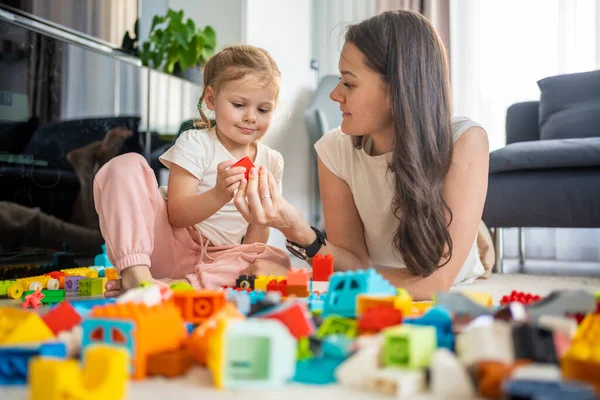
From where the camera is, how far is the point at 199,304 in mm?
736

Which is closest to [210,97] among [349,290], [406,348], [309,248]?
[309,248]

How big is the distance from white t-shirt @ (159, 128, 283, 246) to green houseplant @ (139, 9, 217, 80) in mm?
1250

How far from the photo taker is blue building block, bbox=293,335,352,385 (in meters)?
0.56

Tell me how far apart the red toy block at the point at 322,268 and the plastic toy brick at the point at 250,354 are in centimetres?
60

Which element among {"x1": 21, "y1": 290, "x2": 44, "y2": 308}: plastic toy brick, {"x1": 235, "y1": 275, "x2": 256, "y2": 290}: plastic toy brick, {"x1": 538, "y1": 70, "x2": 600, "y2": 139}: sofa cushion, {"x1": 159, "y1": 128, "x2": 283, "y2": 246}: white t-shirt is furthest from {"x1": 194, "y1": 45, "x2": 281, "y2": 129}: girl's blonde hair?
{"x1": 538, "y1": 70, "x2": 600, "y2": 139}: sofa cushion

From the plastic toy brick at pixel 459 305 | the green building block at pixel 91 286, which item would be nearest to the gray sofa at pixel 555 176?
the green building block at pixel 91 286

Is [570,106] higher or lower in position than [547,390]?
higher

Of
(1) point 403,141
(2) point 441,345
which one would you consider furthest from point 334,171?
(2) point 441,345

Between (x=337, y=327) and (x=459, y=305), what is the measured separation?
0.47ft

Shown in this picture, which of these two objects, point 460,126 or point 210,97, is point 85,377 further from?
point 210,97

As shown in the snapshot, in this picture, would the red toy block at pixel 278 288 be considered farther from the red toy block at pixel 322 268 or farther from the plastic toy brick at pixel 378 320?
the plastic toy brick at pixel 378 320

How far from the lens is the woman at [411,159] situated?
3.93 ft

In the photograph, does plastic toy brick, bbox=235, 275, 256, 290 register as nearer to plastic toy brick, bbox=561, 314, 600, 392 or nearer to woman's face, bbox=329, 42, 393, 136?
woman's face, bbox=329, 42, 393, 136

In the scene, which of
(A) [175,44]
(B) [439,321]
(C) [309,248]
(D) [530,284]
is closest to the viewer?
(B) [439,321]
